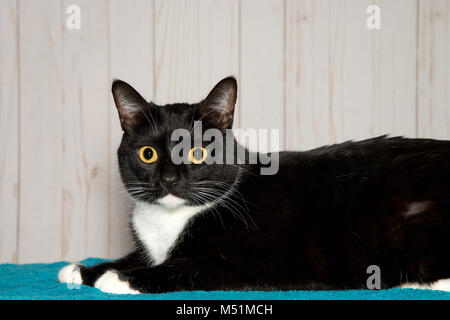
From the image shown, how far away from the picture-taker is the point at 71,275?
165 centimetres

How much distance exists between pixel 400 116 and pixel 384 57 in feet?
1.02

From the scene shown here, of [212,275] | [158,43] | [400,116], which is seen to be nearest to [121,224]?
[158,43]

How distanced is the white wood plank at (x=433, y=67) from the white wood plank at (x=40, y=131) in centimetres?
184

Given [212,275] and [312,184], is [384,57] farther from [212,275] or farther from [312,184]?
[212,275]

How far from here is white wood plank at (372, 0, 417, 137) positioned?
248 cm

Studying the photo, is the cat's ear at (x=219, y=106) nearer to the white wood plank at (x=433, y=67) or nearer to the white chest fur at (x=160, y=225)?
the white chest fur at (x=160, y=225)

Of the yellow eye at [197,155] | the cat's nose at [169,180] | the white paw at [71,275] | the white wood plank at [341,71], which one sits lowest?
the white paw at [71,275]

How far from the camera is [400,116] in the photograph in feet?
8.19

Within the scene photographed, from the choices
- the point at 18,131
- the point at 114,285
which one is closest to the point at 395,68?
the point at 114,285

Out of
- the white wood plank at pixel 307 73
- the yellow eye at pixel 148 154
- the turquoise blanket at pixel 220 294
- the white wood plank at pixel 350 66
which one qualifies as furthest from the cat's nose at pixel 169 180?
the white wood plank at pixel 350 66

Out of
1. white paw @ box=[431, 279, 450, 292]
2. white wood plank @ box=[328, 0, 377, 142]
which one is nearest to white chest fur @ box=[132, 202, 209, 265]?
white paw @ box=[431, 279, 450, 292]

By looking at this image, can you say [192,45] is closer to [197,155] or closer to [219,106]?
[219,106]

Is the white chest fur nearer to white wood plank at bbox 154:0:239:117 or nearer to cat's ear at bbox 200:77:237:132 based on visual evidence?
cat's ear at bbox 200:77:237:132

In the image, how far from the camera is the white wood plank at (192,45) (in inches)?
95.7
